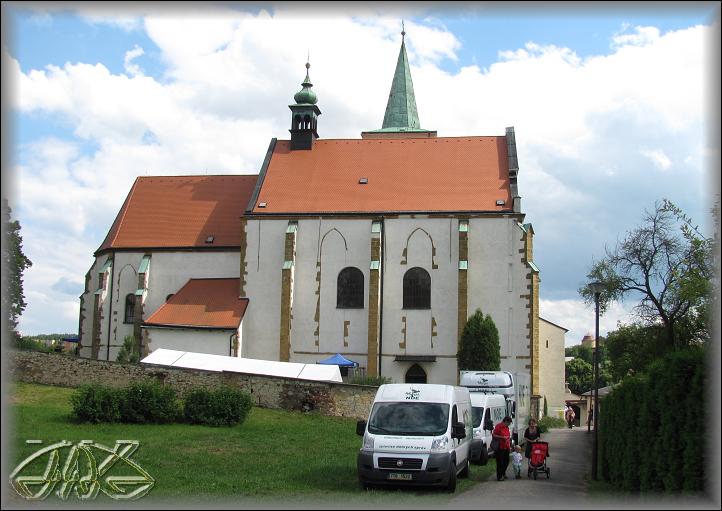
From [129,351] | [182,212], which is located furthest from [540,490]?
[182,212]

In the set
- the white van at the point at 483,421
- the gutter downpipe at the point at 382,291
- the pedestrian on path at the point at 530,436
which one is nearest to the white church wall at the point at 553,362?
the gutter downpipe at the point at 382,291

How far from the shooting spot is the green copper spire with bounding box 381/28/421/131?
57.5m

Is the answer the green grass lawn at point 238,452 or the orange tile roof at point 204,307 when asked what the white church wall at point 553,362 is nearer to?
the orange tile roof at point 204,307

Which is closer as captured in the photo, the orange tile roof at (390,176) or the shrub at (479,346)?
the shrub at (479,346)

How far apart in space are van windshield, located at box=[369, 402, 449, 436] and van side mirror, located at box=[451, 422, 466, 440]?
0.69 feet

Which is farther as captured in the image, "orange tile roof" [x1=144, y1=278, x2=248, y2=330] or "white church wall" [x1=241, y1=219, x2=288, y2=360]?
"white church wall" [x1=241, y1=219, x2=288, y2=360]

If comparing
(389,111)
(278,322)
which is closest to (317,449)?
(278,322)

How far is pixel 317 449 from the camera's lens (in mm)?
21578

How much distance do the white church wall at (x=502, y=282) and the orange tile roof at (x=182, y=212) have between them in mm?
12870

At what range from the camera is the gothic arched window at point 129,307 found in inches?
1738

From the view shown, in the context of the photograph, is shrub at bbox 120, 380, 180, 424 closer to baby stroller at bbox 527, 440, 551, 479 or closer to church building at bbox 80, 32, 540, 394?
baby stroller at bbox 527, 440, 551, 479

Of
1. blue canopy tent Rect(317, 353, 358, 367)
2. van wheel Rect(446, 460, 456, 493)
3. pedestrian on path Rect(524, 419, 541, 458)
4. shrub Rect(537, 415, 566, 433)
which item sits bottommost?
shrub Rect(537, 415, 566, 433)

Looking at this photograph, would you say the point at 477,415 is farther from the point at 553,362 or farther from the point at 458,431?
the point at 553,362

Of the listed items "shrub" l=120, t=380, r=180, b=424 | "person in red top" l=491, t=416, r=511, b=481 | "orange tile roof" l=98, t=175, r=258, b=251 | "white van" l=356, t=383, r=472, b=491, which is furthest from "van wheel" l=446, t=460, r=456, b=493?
"orange tile roof" l=98, t=175, r=258, b=251
